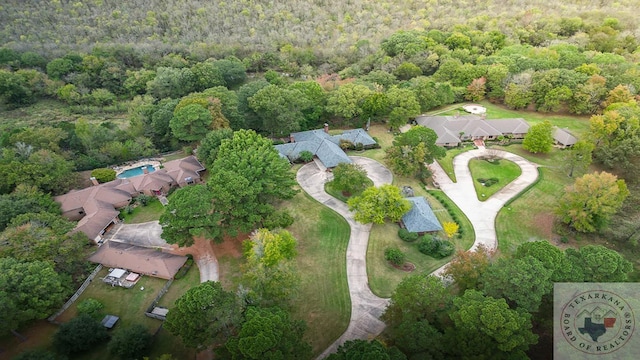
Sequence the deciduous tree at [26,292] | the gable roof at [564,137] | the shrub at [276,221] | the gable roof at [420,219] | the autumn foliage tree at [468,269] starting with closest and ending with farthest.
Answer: the deciduous tree at [26,292]
the autumn foliage tree at [468,269]
the shrub at [276,221]
the gable roof at [420,219]
the gable roof at [564,137]

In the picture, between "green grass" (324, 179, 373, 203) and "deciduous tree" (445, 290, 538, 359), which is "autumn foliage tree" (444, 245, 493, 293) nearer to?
"deciduous tree" (445, 290, 538, 359)

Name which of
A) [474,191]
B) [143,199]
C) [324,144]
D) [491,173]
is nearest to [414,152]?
[474,191]

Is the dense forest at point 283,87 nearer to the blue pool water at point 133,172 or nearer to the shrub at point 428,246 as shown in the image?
Answer: the blue pool water at point 133,172

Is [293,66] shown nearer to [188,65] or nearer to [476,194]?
[188,65]

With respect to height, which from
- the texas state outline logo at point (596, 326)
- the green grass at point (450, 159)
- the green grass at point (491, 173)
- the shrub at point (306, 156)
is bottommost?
the green grass at point (491, 173)

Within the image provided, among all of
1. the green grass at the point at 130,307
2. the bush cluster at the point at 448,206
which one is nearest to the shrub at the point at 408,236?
the bush cluster at the point at 448,206
